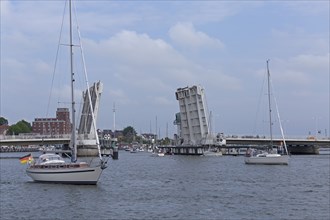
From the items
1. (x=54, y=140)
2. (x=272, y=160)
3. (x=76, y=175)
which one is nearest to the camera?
(x=76, y=175)

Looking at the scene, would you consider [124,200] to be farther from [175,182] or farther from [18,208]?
[175,182]

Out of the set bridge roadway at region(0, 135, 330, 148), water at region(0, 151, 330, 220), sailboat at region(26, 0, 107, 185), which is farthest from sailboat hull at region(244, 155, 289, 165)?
bridge roadway at region(0, 135, 330, 148)

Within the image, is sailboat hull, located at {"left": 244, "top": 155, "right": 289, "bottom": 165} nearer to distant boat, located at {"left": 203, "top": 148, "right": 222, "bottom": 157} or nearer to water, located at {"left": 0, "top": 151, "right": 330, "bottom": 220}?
water, located at {"left": 0, "top": 151, "right": 330, "bottom": 220}

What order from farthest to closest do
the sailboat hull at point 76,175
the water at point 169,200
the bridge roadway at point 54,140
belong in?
the bridge roadway at point 54,140 → the sailboat hull at point 76,175 → the water at point 169,200

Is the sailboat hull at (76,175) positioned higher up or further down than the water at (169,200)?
higher up

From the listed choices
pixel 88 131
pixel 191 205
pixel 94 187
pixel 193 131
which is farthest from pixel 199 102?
pixel 191 205

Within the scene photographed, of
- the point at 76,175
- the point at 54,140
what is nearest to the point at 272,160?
the point at 76,175

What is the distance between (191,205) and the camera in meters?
34.2

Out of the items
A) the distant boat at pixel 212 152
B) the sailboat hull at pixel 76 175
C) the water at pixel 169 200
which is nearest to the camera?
the water at pixel 169 200

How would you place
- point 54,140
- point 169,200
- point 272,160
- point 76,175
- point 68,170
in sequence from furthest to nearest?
1. point 54,140
2. point 272,160
3. point 68,170
4. point 76,175
5. point 169,200

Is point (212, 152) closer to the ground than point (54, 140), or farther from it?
closer to the ground

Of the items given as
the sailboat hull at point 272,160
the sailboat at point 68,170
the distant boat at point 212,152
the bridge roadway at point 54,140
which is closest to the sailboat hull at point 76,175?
the sailboat at point 68,170

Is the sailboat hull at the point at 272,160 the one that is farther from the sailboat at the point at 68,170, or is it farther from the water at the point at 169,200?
the sailboat at the point at 68,170

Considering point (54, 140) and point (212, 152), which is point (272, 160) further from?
point (212, 152)
